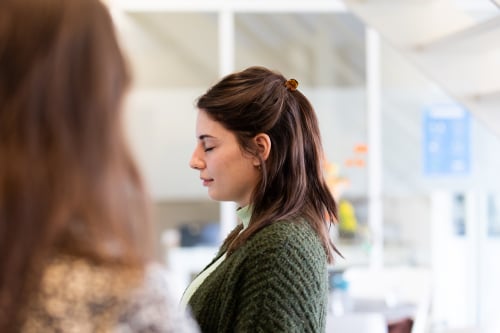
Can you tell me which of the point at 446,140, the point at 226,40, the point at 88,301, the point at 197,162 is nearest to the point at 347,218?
the point at 446,140

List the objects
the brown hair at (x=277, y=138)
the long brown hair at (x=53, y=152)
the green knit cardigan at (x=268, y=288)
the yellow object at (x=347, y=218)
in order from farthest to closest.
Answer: the yellow object at (x=347, y=218), the brown hair at (x=277, y=138), the green knit cardigan at (x=268, y=288), the long brown hair at (x=53, y=152)

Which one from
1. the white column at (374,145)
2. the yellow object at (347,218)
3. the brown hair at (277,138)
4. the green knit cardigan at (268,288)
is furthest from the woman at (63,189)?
the white column at (374,145)

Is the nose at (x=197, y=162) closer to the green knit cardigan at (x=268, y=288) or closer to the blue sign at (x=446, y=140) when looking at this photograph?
the green knit cardigan at (x=268, y=288)

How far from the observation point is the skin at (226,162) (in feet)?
6.43

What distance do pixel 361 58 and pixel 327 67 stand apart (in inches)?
10.9

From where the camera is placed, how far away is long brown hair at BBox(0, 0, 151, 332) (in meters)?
1.05

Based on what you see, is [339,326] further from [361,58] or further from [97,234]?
[361,58]

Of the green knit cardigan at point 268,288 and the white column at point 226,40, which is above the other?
the white column at point 226,40

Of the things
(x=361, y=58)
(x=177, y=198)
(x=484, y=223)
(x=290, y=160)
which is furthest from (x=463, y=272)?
(x=290, y=160)

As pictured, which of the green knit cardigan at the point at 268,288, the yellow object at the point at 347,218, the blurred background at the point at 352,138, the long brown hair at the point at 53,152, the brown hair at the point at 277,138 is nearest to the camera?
the long brown hair at the point at 53,152

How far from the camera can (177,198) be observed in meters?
6.89

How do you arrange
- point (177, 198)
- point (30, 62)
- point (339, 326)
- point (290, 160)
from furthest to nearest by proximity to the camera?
point (177, 198) < point (339, 326) < point (290, 160) < point (30, 62)

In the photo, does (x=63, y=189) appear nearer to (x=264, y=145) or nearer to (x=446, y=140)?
(x=264, y=145)

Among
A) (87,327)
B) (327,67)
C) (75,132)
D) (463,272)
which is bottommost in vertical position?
(463,272)
